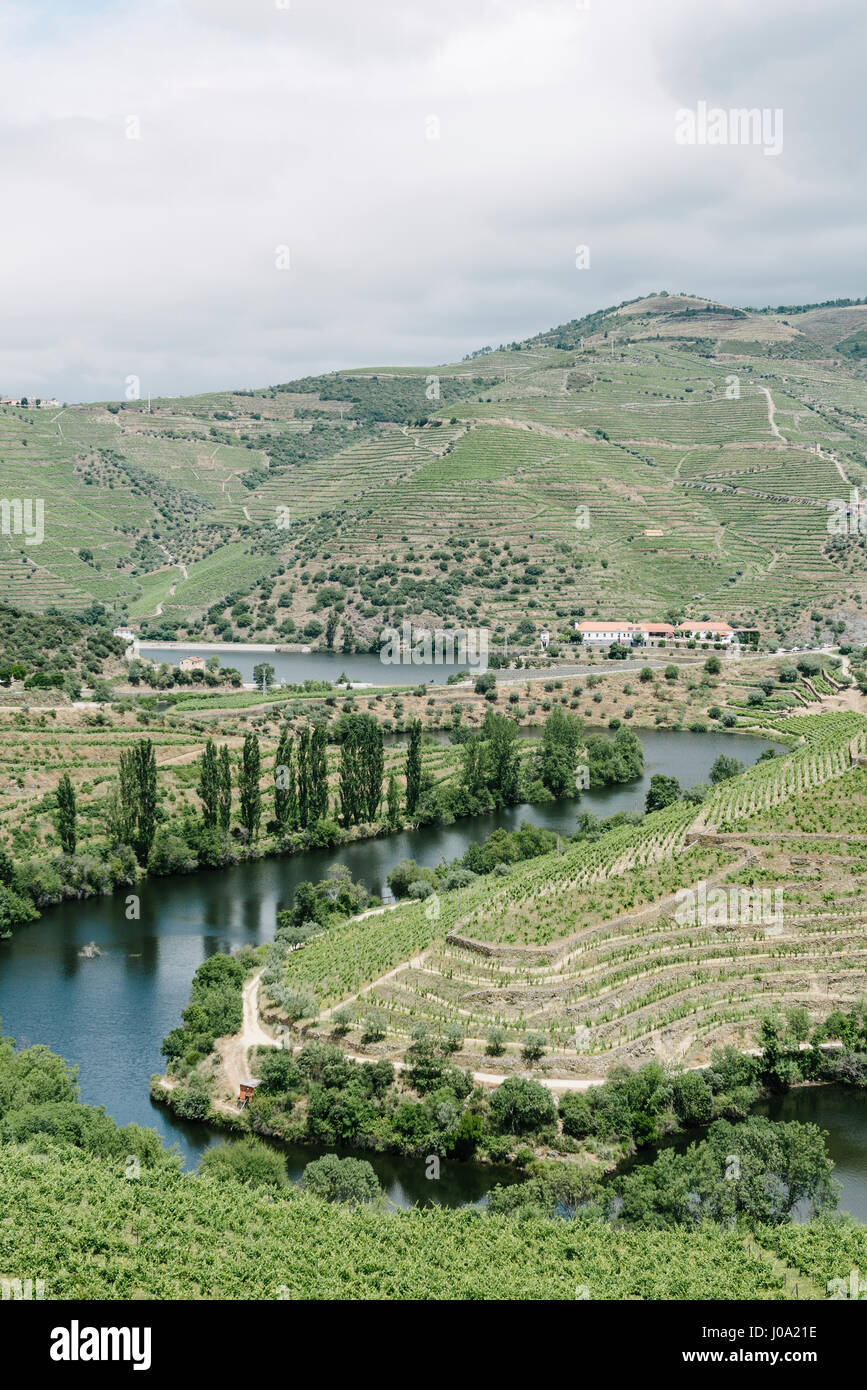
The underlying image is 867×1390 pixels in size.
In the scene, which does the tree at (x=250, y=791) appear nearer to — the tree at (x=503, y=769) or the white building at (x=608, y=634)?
the tree at (x=503, y=769)

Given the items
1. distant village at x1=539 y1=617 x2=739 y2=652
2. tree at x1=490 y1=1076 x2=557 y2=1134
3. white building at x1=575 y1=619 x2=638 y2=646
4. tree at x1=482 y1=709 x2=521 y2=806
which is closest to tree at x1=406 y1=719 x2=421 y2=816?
tree at x1=482 y1=709 x2=521 y2=806

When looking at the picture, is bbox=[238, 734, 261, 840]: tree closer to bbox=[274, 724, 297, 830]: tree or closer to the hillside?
bbox=[274, 724, 297, 830]: tree

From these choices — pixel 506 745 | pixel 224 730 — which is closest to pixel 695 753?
pixel 506 745

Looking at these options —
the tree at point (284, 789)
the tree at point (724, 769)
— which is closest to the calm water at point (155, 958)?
the tree at point (284, 789)

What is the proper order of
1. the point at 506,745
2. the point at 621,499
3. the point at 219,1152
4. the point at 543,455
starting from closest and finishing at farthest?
the point at 219,1152, the point at 506,745, the point at 621,499, the point at 543,455

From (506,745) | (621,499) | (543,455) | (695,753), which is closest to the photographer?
(506,745)
